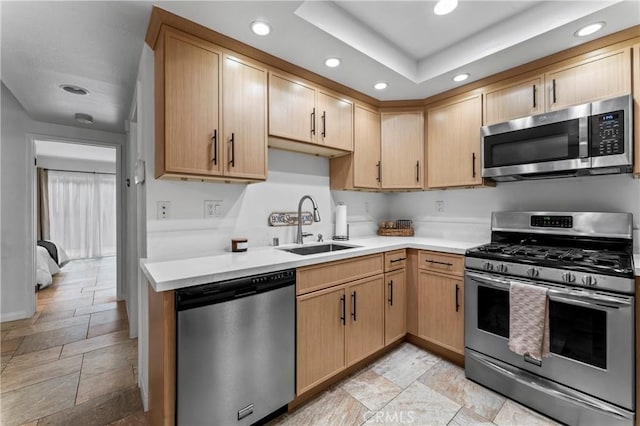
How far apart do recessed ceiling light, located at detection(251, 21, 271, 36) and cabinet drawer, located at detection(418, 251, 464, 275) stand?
6.68ft

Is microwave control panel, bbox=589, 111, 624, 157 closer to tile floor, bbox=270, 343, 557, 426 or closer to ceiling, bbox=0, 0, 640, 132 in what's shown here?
ceiling, bbox=0, 0, 640, 132

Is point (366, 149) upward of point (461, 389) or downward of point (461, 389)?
upward

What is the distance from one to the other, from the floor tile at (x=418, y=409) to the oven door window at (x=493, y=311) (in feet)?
1.84

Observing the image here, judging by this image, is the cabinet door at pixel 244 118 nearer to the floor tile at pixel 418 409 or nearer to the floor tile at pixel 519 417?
the floor tile at pixel 418 409

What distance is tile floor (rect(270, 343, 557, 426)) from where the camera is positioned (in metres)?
1.64

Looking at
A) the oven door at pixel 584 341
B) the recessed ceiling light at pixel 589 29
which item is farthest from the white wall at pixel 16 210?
the recessed ceiling light at pixel 589 29

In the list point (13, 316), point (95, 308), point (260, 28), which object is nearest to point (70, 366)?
point (95, 308)

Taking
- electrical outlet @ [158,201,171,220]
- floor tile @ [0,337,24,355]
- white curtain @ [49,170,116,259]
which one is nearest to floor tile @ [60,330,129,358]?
floor tile @ [0,337,24,355]

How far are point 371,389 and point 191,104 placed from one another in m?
2.21

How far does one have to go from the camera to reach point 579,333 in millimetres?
1581

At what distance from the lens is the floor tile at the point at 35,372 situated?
204cm

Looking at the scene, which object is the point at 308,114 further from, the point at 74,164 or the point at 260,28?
the point at 74,164

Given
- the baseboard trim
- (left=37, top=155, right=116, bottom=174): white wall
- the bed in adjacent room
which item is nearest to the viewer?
the baseboard trim

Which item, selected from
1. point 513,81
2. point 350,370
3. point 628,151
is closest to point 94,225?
point 350,370
